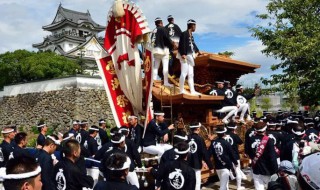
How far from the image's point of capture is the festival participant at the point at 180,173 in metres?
4.88

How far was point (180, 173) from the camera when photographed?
4902mm

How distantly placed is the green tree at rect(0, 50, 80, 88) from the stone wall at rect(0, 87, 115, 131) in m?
3.03

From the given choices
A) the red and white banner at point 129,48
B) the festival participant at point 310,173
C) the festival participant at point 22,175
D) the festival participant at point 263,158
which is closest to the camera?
the festival participant at point 310,173

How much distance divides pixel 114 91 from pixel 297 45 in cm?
629

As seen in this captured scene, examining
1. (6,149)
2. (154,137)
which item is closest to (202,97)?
(154,137)

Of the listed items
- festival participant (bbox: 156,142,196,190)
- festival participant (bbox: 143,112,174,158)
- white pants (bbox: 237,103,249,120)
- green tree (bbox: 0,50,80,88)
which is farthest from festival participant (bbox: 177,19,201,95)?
green tree (bbox: 0,50,80,88)

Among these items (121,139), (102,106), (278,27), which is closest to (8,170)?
(121,139)

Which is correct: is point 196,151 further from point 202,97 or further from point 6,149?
point 6,149

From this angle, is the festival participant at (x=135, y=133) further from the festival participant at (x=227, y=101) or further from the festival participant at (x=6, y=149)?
the festival participant at (x=227, y=101)

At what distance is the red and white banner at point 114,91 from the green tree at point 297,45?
18.6 feet

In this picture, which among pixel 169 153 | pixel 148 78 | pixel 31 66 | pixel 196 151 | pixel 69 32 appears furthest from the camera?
pixel 69 32

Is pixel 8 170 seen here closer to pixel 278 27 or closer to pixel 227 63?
pixel 227 63

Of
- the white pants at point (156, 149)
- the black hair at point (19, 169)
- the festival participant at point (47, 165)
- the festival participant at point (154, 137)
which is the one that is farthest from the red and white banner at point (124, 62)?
the black hair at point (19, 169)

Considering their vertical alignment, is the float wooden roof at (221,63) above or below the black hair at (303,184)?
above
